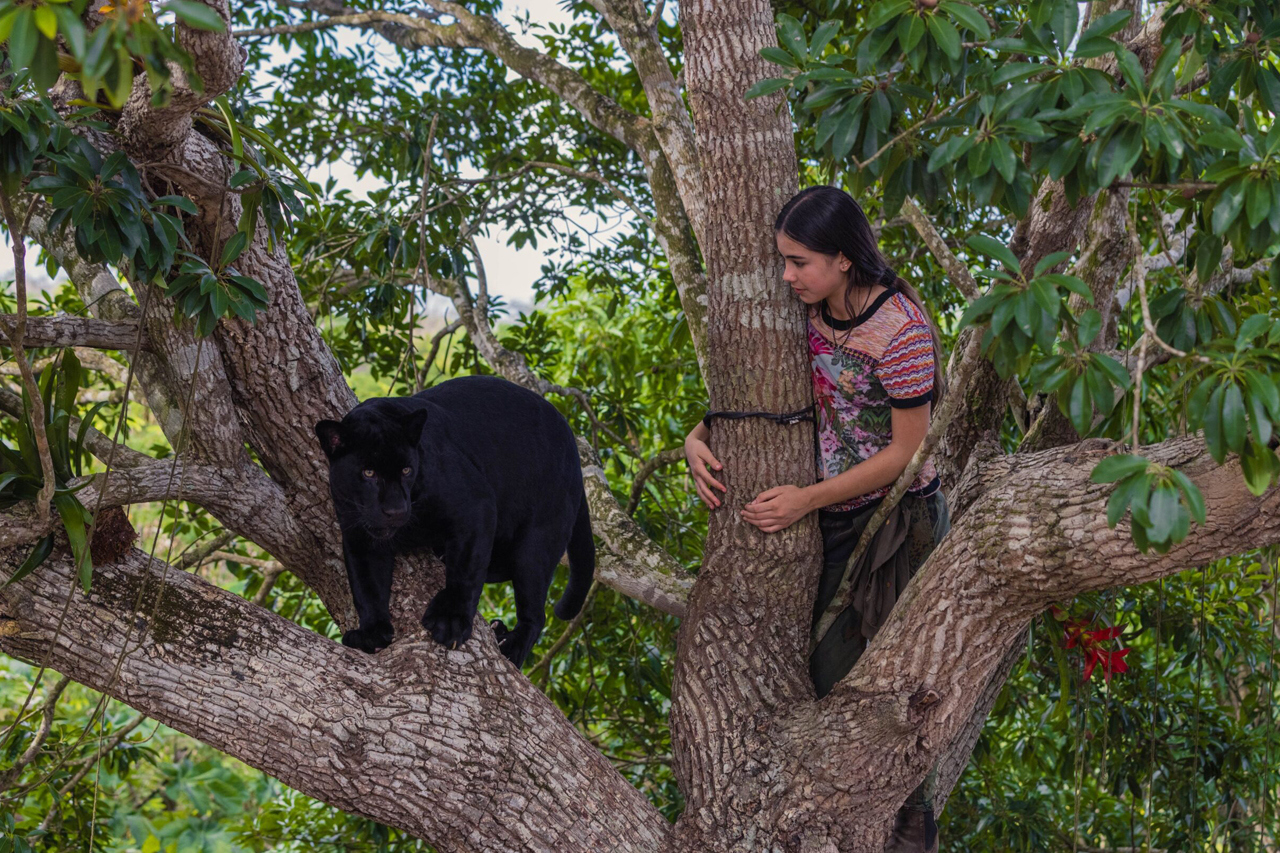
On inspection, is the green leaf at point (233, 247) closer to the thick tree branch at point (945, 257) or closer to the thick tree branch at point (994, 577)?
the thick tree branch at point (994, 577)

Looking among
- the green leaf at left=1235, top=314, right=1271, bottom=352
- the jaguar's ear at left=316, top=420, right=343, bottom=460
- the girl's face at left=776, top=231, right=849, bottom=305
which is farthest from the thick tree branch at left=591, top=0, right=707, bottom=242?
the green leaf at left=1235, top=314, right=1271, bottom=352

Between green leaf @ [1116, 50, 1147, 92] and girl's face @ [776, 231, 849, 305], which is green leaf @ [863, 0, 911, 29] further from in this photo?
girl's face @ [776, 231, 849, 305]

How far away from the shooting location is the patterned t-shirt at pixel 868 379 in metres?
2.02

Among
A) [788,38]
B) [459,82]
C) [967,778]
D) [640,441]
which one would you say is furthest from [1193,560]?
[459,82]

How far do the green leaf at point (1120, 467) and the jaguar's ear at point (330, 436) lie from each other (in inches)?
56.9

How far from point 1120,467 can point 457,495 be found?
1367 millimetres

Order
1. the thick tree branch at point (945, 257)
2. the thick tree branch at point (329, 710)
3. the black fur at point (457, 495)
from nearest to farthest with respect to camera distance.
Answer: the thick tree branch at point (329, 710) → the black fur at point (457, 495) → the thick tree branch at point (945, 257)

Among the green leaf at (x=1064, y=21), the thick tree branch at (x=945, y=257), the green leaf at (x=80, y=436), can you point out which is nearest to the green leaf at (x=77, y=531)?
the green leaf at (x=80, y=436)

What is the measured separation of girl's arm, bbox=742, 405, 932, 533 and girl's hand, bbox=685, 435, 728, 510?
11 cm

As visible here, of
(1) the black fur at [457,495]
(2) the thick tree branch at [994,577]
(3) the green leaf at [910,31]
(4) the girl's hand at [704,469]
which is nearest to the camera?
(3) the green leaf at [910,31]

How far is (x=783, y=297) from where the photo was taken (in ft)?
7.21

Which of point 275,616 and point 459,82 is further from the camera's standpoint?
point 459,82

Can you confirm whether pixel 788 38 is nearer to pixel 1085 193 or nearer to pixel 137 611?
pixel 1085 193

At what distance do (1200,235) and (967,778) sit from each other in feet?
8.19
